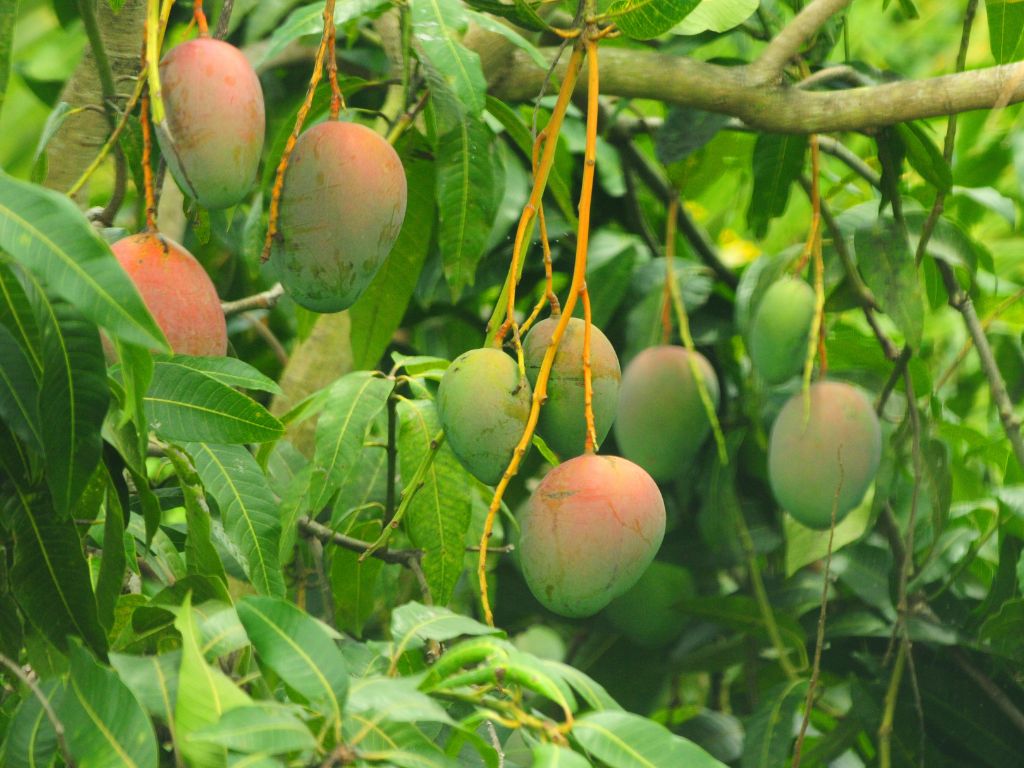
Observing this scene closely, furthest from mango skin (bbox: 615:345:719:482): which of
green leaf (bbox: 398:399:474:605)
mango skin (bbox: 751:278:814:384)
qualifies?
green leaf (bbox: 398:399:474:605)

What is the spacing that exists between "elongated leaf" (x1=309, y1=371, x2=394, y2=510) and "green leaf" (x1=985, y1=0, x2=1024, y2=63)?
1.95ft

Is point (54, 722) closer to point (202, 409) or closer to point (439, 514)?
point (202, 409)

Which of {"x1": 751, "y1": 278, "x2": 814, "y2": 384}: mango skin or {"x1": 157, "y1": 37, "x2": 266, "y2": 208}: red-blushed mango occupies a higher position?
{"x1": 157, "y1": 37, "x2": 266, "y2": 208}: red-blushed mango

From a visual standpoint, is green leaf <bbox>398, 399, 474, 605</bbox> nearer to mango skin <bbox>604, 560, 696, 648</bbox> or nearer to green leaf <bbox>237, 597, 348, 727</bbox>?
green leaf <bbox>237, 597, 348, 727</bbox>

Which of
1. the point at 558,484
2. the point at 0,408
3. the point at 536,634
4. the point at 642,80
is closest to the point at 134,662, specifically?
the point at 0,408

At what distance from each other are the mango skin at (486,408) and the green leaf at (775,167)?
0.72 metres

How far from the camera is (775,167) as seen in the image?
132 centimetres

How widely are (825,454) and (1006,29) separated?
1.31 feet

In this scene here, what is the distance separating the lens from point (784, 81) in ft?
3.52

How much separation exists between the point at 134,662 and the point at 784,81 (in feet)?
2.48

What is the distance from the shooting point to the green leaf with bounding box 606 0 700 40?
74 cm

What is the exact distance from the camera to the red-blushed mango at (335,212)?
698 millimetres

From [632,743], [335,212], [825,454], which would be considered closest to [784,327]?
[825,454]

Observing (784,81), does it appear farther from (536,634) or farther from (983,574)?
(536,634)
